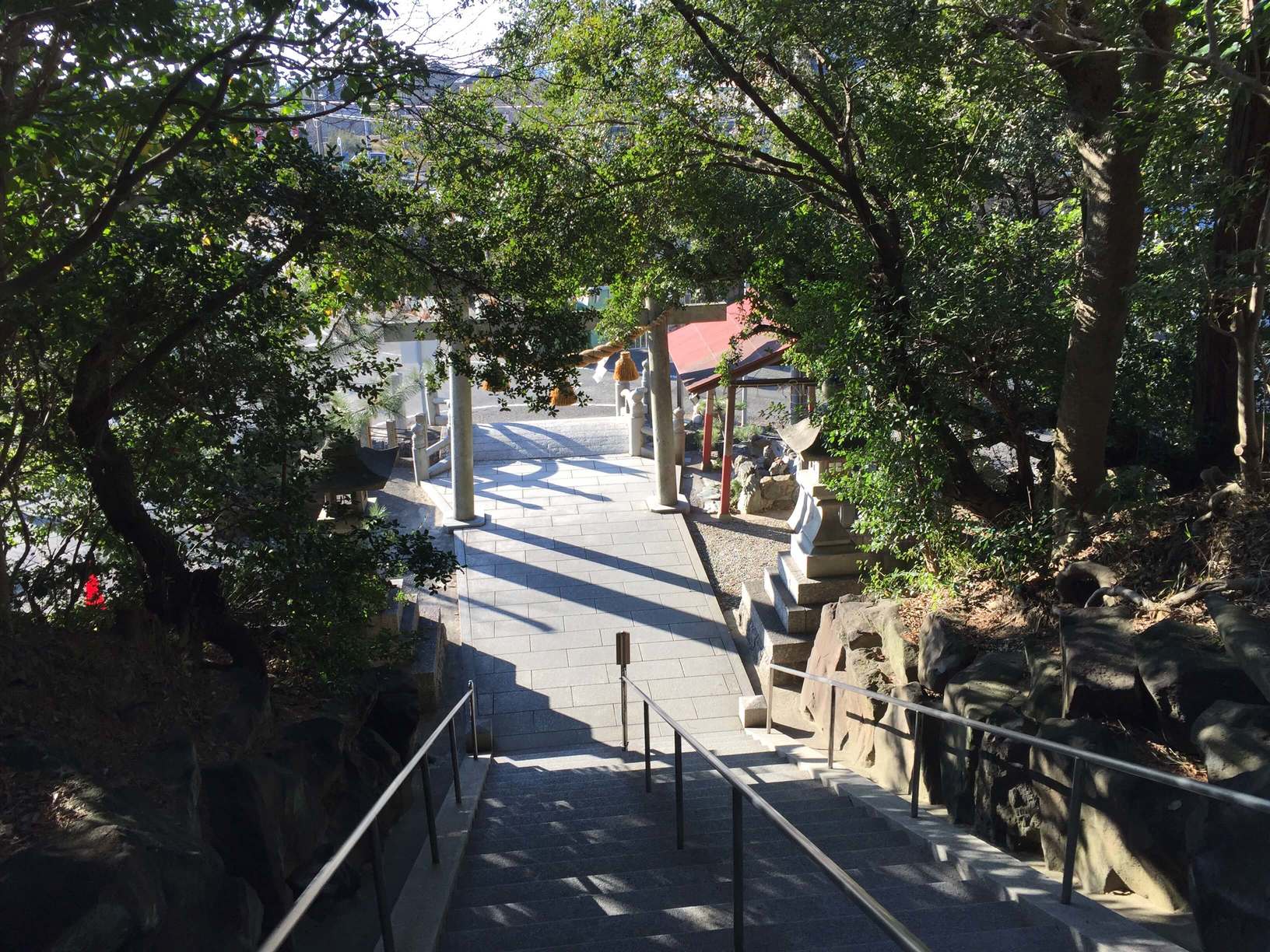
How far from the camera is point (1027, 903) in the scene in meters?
3.19

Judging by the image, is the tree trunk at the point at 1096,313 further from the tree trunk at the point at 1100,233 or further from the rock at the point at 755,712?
the rock at the point at 755,712

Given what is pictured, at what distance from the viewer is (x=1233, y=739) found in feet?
11.4

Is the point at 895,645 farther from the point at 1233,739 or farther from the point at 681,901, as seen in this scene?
the point at 681,901

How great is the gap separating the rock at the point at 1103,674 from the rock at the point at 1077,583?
2.77ft

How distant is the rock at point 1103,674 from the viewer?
4246mm

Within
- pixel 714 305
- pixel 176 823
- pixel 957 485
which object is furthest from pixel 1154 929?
pixel 714 305

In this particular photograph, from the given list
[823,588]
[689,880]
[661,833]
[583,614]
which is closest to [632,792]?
[661,833]

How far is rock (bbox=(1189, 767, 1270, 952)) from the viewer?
2.64 metres

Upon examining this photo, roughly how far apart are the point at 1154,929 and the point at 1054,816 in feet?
2.56

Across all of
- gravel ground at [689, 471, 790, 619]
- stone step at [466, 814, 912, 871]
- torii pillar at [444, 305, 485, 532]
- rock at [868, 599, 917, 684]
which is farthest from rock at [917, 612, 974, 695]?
torii pillar at [444, 305, 485, 532]

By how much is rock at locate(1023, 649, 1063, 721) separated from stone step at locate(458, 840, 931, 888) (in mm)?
992

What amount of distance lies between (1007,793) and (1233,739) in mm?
1059

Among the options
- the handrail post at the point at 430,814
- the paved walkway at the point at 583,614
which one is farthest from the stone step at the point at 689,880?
the paved walkway at the point at 583,614

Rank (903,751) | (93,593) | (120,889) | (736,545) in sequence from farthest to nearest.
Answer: (736,545)
(903,751)
(93,593)
(120,889)
